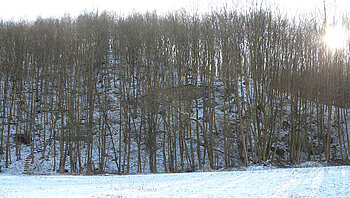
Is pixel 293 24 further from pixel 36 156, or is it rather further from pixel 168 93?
pixel 36 156

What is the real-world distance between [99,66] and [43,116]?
20.4ft

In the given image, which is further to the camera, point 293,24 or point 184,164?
point 184,164

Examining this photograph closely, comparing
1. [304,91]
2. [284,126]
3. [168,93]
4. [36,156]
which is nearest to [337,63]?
[304,91]

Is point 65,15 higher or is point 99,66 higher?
point 65,15

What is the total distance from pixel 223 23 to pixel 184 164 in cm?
1019

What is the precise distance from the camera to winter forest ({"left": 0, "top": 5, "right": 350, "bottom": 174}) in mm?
18859

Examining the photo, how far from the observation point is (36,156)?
2198cm

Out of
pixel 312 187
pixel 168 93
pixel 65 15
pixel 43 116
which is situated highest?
pixel 65 15

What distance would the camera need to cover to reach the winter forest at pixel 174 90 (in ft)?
61.9

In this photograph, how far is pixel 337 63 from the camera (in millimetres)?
19953

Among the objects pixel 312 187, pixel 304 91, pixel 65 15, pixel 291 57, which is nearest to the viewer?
pixel 312 187

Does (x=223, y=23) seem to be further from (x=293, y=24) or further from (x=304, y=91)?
(x=304, y=91)

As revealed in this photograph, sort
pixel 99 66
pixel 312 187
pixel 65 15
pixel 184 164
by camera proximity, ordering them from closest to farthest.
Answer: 1. pixel 312 187
2. pixel 184 164
3. pixel 99 66
4. pixel 65 15

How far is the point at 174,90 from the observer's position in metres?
20.8
